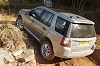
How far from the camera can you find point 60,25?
5.43 metres

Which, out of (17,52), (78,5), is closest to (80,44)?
(17,52)

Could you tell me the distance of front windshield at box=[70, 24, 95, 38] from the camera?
5152 millimetres

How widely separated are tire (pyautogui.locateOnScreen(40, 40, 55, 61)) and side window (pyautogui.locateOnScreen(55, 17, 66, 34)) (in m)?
0.66

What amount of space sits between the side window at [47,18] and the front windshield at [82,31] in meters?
1.12

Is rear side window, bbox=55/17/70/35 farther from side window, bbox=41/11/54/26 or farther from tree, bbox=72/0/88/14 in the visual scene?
tree, bbox=72/0/88/14

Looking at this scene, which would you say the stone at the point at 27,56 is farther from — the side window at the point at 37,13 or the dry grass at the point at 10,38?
the side window at the point at 37,13

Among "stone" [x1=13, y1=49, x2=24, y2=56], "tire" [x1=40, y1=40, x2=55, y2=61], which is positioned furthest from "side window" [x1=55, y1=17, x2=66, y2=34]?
"stone" [x1=13, y1=49, x2=24, y2=56]

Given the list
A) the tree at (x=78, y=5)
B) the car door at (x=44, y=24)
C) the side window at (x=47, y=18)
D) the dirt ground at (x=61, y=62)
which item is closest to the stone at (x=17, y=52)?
the dirt ground at (x=61, y=62)

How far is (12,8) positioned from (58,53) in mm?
8406

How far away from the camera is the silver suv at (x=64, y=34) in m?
5.12

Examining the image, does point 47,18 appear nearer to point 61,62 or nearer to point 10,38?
point 10,38

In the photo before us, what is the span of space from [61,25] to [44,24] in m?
0.97

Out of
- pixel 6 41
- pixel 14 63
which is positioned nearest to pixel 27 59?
pixel 14 63

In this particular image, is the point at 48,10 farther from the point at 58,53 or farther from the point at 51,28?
the point at 58,53
